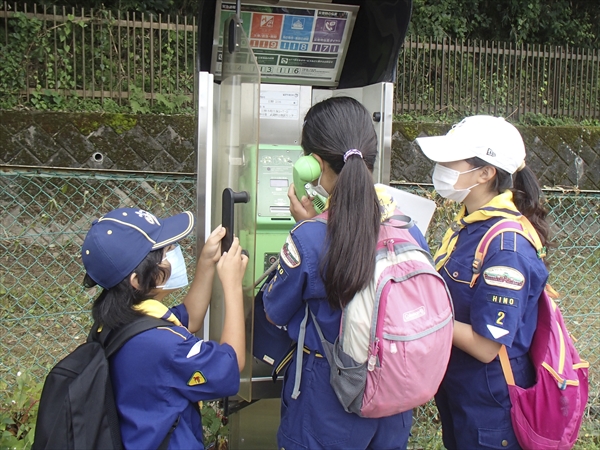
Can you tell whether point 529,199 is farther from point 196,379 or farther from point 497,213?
point 196,379

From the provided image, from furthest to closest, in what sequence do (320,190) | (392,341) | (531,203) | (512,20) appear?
1. (512,20)
2. (531,203)
3. (320,190)
4. (392,341)

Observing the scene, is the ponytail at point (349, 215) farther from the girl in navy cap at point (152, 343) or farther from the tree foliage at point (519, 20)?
the tree foliage at point (519, 20)

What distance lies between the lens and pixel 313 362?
1847 millimetres

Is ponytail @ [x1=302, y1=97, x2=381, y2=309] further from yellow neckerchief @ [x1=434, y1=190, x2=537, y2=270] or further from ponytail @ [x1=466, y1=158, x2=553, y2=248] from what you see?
ponytail @ [x1=466, y1=158, x2=553, y2=248]

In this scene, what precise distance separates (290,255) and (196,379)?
45cm

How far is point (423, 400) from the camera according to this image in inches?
69.1

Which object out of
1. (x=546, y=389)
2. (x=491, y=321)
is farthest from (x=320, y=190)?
(x=546, y=389)

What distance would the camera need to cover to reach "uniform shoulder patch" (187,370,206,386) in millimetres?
1723

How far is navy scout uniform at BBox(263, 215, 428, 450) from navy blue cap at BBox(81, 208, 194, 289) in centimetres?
39

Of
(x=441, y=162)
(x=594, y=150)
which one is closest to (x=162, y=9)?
(x=594, y=150)

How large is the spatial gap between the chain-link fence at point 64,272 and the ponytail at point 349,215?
6.19 ft

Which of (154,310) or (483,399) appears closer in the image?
(154,310)

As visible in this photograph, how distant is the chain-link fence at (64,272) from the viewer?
384 cm

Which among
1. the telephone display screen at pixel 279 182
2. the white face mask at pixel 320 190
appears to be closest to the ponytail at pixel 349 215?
the white face mask at pixel 320 190
